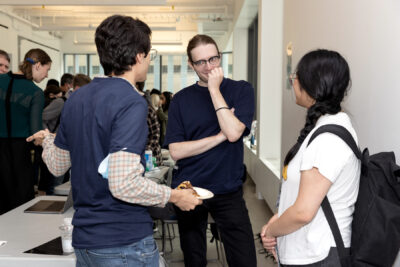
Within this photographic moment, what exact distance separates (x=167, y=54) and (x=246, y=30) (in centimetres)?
650

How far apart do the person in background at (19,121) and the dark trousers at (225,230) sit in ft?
6.21

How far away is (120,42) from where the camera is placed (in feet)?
4.31

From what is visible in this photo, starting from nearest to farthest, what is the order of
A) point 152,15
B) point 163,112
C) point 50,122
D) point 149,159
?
point 149,159
point 50,122
point 163,112
point 152,15

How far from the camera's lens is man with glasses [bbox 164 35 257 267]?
2.05 metres

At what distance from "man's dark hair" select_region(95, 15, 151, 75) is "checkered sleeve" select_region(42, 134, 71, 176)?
0.36 meters

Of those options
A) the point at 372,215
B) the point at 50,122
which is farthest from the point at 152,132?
the point at 372,215

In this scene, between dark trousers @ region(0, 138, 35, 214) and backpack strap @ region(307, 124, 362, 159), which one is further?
dark trousers @ region(0, 138, 35, 214)

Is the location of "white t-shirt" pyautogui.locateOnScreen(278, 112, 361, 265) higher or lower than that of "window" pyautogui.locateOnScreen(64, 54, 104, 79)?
lower

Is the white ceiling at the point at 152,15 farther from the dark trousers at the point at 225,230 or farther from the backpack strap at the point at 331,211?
the backpack strap at the point at 331,211

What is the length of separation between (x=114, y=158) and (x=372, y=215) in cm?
81

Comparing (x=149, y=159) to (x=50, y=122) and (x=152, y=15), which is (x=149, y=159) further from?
(x=152, y=15)

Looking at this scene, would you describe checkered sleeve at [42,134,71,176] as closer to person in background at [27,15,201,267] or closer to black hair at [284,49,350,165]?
person in background at [27,15,201,267]

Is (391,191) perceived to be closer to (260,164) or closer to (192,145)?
(192,145)

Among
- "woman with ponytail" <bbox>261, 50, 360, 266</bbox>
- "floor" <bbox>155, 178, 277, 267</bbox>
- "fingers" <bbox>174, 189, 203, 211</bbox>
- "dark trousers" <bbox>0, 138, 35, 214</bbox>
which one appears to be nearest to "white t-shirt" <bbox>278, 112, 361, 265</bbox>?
"woman with ponytail" <bbox>261, 50, 360, 266</bbox>
